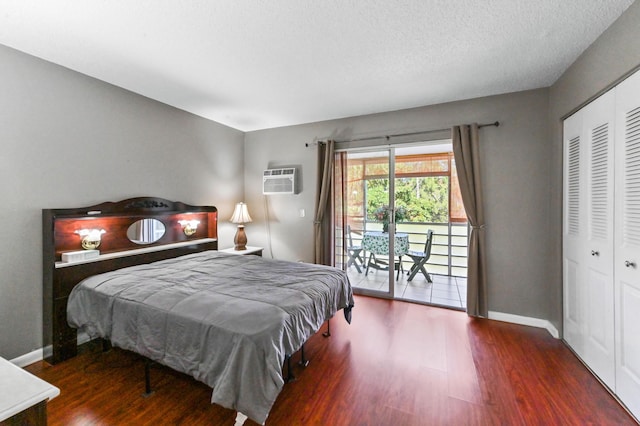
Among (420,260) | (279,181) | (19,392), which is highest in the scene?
(279,181)

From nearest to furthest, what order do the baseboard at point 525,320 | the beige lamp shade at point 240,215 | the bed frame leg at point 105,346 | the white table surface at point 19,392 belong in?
the white table surface at point 19,392 < the bed frame leg at point 105,346 < the baseboard at point 525,320 < the beige lamp shade at point 240,215

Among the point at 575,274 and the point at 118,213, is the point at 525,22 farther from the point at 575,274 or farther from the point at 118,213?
the point at 118,213

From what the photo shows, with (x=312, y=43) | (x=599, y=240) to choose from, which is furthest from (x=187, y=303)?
(x=599, y=240)

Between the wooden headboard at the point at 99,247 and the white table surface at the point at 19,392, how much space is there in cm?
153

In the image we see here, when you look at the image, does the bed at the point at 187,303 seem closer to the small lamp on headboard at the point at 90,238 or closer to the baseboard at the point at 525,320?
the small lamp on headboard at the point at 90,238

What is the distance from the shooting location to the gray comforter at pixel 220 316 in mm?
1422

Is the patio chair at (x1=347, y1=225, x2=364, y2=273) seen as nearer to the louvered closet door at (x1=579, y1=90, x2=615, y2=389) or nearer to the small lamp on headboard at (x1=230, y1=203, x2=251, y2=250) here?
the small lamp on headboard at (x1=230, y1=203, x2=251, y2=250)

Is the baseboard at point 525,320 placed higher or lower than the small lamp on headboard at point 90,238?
lower

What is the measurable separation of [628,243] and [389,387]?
1851 mm

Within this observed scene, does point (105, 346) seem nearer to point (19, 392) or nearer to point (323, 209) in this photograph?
point (19, 392)

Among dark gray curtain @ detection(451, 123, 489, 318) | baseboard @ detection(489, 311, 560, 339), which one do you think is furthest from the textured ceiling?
baseboard @ detection(489, 311, 560, 339)

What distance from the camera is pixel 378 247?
3904 mm

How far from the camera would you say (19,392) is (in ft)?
3.12

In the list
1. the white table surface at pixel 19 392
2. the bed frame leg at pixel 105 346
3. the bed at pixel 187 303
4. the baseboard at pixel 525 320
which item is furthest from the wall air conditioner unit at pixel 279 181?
the white table surface at pixel 19 392
